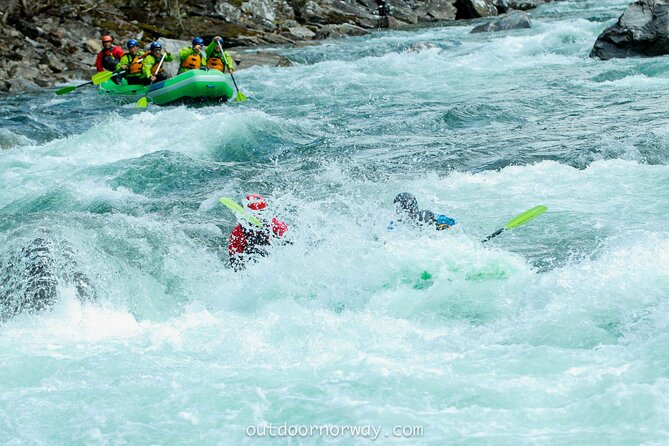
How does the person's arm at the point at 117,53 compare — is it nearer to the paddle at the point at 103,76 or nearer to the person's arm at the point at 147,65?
the paddle at the point at 103,76

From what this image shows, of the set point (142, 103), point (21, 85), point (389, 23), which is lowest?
point (21, 85)

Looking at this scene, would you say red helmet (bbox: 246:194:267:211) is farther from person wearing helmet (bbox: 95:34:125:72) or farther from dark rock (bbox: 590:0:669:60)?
person wearing helmet (bbox: 95:34:125:72)

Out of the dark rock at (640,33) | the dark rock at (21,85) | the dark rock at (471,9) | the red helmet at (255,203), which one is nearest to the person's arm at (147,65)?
the dark rock at (21,85)

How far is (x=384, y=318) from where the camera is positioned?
618 centimetres

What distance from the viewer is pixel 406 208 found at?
294 inches

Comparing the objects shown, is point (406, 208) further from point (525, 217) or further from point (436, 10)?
point (436, 10)

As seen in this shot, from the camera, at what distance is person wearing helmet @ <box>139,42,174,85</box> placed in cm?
1591

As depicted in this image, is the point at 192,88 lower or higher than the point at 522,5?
lower

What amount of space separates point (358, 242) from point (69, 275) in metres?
2.33

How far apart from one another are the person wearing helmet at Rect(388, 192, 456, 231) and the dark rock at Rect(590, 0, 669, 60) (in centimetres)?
963

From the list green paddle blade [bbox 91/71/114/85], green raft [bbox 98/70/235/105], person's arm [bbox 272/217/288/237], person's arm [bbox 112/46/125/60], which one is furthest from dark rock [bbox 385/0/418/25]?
person's arm [bbox 272/217/288/237]

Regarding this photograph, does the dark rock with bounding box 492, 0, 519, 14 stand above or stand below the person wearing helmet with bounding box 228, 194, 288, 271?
above

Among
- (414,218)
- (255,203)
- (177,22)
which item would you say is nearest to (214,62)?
(177,22)

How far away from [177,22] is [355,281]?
1851 cm
